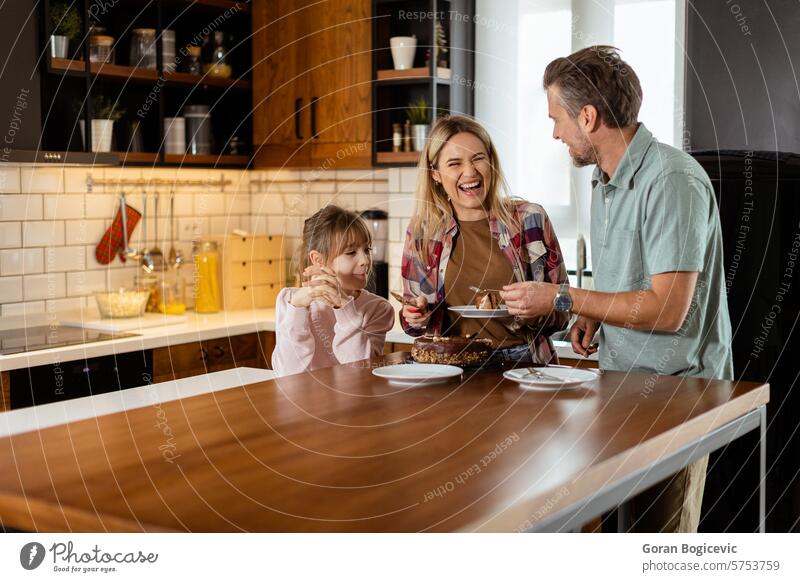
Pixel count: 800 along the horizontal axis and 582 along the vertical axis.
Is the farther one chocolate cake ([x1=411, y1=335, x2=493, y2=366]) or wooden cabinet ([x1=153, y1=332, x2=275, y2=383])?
wooden cabinet ([x1=153, y1=332, x2=275, y2=383])

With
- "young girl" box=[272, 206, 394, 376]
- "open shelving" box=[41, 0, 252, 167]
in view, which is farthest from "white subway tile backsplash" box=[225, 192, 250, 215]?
"young girl" box=[272, 206, 394, 376]

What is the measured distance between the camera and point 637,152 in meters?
2.01

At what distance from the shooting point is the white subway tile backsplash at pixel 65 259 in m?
3.62

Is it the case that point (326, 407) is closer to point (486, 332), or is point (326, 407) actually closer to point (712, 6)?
point (486, 332)

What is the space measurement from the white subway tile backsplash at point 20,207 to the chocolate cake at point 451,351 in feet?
6.83

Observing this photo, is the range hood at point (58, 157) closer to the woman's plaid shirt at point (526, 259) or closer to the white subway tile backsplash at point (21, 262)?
the white subway tile backsplash at point (21, 262)

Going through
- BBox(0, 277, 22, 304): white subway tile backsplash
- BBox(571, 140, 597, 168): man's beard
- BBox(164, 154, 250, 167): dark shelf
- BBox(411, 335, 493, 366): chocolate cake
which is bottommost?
BBox(411, 335, 493, 366): chocolate cake

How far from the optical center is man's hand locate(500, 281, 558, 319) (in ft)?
6.31

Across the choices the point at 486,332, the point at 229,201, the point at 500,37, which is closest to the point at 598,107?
the point at 486,332

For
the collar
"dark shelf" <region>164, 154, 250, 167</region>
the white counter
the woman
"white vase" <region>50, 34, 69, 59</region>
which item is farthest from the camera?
"dark shelf" <region>164, 154, 250, 167</region>

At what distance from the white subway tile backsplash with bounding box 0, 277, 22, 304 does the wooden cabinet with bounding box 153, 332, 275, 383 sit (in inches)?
25.1

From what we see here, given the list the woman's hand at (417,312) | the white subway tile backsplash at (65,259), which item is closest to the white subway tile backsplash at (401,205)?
the white subway tile backsplash at (65,259)

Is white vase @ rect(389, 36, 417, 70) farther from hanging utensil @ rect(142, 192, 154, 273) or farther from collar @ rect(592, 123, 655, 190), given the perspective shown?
collar @ rect(592, 123, 655, 190)

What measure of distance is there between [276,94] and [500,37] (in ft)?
3.18
